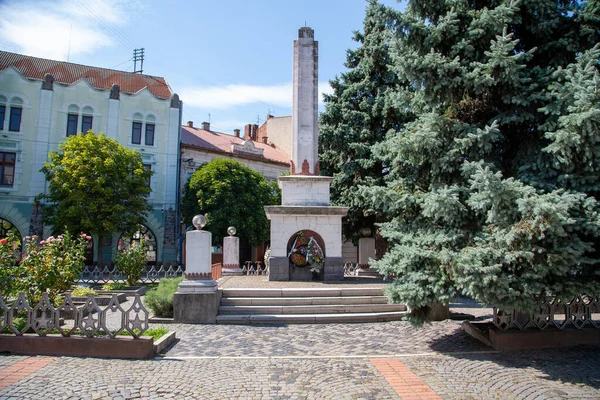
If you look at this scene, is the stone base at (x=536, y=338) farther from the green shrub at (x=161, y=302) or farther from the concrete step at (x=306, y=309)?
the green shrub at (x=161, y=302)

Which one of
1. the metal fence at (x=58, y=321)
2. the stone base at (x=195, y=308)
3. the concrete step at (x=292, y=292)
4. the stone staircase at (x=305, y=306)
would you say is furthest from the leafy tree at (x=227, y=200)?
the metal fence at (x=58, y=321)

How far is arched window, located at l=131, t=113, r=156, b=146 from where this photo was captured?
33656mm

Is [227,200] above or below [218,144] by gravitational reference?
below

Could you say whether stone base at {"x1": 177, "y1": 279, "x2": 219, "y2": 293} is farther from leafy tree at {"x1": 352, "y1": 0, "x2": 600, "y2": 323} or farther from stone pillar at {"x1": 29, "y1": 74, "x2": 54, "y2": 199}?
stone pillar at {"x1": 29, "y1": 74, "x2": 54, "y2": 199}

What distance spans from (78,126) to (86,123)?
0.63 m

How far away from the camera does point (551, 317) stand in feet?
28.3

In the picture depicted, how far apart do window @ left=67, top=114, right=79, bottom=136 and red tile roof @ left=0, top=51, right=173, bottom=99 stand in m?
2.83

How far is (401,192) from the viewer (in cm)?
928

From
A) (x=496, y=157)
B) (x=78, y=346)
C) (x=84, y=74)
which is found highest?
(x=84, y=74)

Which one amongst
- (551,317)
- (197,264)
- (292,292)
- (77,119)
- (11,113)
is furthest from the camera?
(77,119)

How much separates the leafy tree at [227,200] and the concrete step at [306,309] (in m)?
20.0

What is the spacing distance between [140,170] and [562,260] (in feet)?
85.4

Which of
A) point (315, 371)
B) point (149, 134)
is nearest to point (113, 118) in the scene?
point (149, 134)

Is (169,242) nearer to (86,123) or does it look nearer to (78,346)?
(86,123)
